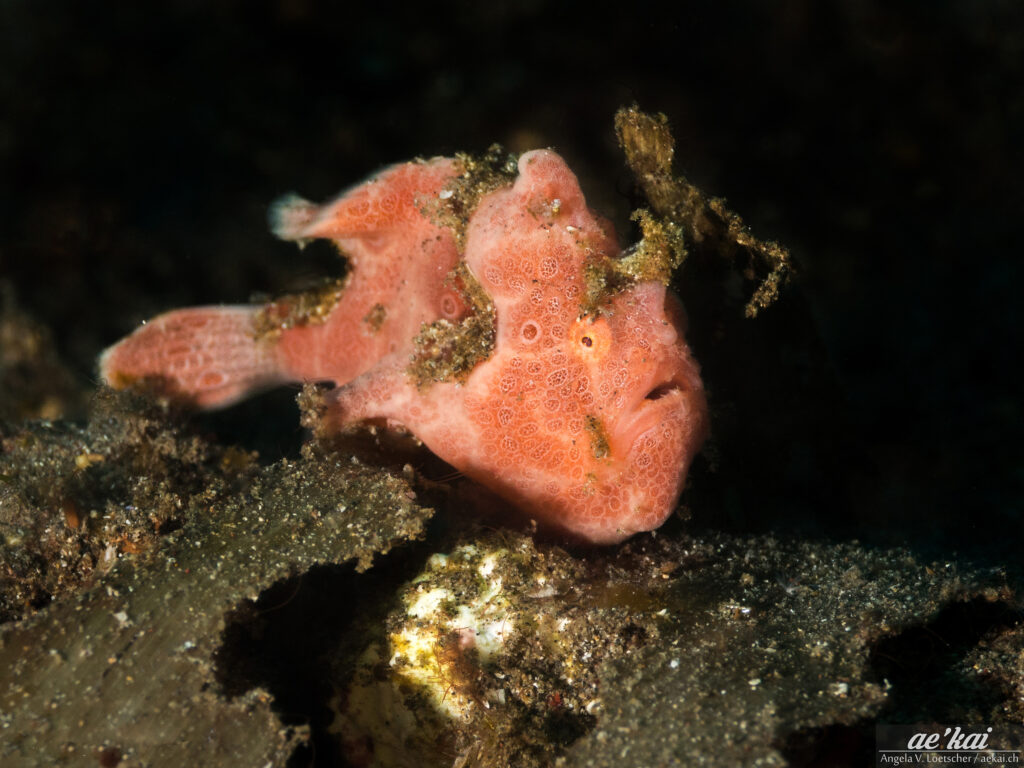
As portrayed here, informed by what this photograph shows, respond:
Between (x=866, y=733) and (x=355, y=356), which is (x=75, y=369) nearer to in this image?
(x=355, y=356)

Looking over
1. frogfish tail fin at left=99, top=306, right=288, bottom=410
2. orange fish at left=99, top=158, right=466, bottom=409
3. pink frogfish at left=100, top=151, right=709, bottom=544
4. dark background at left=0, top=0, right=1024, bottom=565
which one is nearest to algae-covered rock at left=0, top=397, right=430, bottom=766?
pink frogfish at left=100, top=151, right=709, bottom=544

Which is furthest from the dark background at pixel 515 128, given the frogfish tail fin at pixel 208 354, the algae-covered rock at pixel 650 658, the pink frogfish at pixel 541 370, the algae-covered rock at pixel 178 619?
the algae-covered rock at pixel 650 658

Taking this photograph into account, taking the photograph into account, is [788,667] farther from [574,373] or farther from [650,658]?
[574,373]

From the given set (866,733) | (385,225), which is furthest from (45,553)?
(866,733)

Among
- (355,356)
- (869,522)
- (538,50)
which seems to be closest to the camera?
(355,356)

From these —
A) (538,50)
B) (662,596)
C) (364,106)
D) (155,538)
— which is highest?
(538,50)

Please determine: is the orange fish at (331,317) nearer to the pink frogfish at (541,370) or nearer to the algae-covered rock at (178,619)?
the pink frogfish at (541,370)

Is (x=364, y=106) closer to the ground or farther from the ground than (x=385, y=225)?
farther from the ground

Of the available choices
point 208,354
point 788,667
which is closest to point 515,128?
point 208,354
